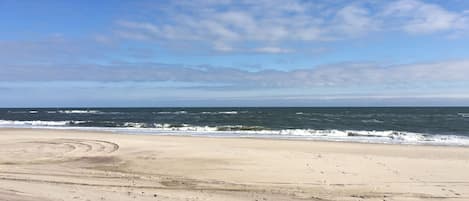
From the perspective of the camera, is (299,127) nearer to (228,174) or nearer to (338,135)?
(338,135)

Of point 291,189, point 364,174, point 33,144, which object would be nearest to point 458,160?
point 364,174

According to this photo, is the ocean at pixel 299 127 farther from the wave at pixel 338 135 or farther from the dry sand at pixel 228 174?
the dry sand at pixel 228 174

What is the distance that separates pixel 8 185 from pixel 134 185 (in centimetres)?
226

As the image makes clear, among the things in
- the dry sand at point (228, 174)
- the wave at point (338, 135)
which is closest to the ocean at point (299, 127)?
the wave at point (338, 135)

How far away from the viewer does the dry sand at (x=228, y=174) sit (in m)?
8.71

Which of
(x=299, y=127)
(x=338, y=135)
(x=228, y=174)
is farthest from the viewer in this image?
(x=299, y=127)

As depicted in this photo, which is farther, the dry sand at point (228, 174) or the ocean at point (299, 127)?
the ocean at point (299, 127)

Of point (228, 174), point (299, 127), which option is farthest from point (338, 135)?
point (228, 174)

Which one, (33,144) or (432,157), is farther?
(33,144)

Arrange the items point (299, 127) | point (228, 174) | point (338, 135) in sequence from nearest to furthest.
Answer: point (228, 174), point (338, 135), point (299, 127)

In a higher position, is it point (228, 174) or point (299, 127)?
point (299, 127)

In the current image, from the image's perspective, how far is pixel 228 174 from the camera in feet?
36.8

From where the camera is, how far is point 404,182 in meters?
10.2

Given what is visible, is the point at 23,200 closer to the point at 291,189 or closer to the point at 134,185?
the point at 134,185
